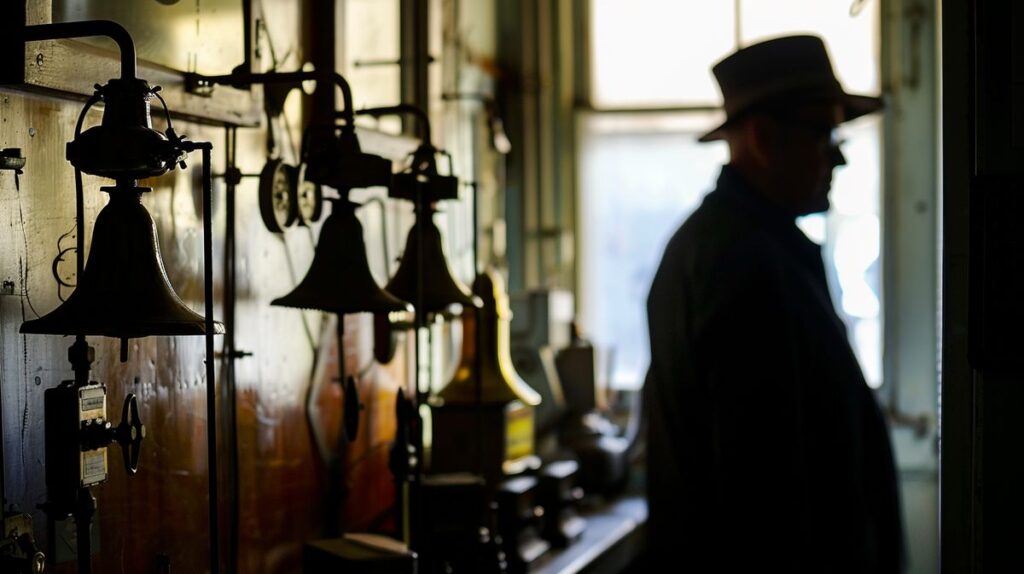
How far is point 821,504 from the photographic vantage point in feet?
6.76

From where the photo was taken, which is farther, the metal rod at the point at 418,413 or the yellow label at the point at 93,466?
the metal rod at the point at 418,413

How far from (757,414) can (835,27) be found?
9.31 ft

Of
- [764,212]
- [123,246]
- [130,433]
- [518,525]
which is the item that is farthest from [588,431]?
[123,246]

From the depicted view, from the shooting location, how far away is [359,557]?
227 cm

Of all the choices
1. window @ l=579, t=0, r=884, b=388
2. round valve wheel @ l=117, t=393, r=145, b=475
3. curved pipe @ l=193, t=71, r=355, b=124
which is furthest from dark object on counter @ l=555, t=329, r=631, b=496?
round valve wheel @ l=117, t=393, r=145, b=475

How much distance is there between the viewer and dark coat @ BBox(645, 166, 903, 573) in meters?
2.02

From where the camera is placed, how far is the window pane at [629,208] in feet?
15.5

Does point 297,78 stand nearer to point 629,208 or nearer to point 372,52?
point 372,52

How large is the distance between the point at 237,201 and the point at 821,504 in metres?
1.23

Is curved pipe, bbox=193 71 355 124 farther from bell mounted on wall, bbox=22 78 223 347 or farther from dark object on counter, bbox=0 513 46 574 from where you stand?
dark object on counter, bbox=0 513 46 574

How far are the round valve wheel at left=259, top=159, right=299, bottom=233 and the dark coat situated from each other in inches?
31.1

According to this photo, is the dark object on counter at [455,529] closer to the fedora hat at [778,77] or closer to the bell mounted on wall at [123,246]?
the fedora hat at [778,77]

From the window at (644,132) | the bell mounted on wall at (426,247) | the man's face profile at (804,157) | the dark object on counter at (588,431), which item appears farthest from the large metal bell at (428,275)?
the window at (644,132)

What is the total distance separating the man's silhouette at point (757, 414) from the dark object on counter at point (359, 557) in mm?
479
